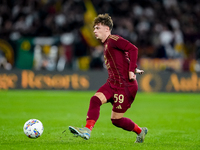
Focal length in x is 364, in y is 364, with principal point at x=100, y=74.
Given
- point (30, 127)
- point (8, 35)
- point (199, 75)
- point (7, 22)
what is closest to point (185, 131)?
point (30, 127)

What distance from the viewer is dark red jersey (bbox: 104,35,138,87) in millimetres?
5980

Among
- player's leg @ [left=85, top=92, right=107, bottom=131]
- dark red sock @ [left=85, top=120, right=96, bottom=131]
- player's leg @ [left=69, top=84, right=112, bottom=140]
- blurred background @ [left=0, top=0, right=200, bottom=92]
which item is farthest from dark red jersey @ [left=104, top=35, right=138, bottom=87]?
blurred background @ [left=0, top=0, right=200, bottom=92]

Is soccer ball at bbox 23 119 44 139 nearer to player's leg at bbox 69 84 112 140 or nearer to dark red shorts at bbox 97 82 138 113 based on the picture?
player's leg at bbox 69 84 112 140

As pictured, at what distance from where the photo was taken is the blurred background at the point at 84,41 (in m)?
18.5

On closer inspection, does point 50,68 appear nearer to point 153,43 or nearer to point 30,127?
point 153,43

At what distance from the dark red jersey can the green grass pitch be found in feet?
3.63

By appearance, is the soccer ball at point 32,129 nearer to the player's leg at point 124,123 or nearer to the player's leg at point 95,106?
the player's leg at point 95,106

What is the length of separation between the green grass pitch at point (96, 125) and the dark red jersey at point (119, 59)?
1107 mm

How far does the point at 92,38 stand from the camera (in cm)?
1955

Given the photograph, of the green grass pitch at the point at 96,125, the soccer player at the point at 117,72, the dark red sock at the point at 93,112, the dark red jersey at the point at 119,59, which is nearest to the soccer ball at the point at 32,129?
the green grass pitch at the point at 96,125

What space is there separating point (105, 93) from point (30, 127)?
1.37m

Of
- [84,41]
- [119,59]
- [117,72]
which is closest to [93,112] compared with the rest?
[117,72]

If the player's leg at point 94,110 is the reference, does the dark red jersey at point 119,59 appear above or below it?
above

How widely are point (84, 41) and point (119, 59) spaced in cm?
1355
